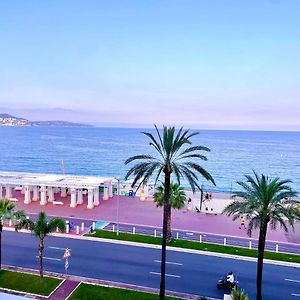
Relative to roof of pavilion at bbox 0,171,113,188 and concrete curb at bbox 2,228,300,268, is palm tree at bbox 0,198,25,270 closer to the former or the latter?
concrete curb at bbox 2,228,300,268

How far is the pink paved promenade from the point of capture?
36500mm

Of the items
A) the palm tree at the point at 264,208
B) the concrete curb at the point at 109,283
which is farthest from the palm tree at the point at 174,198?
the palm tree at the point at 264,208

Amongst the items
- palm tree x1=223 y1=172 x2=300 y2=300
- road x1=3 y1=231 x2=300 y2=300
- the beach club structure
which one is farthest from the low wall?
palm tree x1=223 y1=172 x2=300 y2=300

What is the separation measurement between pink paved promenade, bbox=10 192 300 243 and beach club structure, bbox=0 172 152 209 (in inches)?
38.3

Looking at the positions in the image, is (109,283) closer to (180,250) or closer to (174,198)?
(180,250)

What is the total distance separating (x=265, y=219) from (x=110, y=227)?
20183 mm

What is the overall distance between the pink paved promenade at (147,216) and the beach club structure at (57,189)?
3.19 feet

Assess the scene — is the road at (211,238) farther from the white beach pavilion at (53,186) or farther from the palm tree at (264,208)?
the palm tree at (264,208)

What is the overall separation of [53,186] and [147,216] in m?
13.3

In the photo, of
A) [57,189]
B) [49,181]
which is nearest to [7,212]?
[49,181]

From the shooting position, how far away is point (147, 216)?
4181cm

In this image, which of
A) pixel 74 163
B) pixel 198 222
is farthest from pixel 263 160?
pixel 198 222

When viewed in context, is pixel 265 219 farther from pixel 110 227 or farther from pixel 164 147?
pixel 110 227

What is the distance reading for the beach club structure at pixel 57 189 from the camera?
45938 mm
